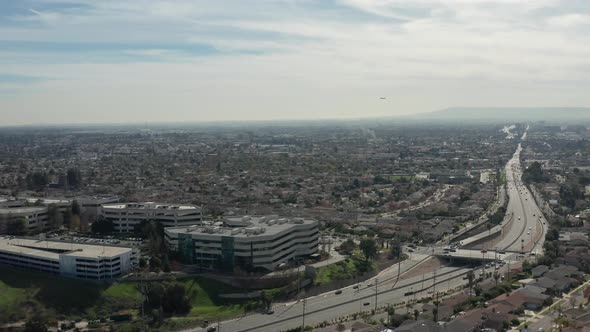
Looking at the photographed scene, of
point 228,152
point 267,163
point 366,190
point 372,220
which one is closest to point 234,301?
point 372,220

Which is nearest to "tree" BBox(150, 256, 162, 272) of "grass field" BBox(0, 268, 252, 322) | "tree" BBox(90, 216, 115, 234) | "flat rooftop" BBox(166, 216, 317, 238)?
"grass field" BBox(0, 268, 252, 322)

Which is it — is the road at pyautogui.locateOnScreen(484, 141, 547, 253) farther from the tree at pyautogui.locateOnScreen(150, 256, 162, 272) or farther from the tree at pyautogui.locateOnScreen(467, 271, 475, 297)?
the tree at pyautogui.locateOnScreen(150, 256, 162, 272)

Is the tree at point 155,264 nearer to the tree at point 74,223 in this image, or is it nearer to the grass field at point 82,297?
the grass field at point 82,297

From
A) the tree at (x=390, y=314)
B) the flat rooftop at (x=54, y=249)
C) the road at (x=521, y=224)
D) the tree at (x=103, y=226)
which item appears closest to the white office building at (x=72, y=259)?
the flat rooftop at (x=54, y=249)

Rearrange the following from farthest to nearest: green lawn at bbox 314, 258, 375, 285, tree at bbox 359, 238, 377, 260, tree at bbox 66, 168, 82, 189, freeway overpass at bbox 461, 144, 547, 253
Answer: tree at bbox 66, 168, 82, 189
freeway overpass at bbox 461, 144, 547, 253
tree at bbox 359, 238, 377, 260
green lawn at bbox 314, 258, 375, 285

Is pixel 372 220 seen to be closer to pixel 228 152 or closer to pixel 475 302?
pixel 475 302

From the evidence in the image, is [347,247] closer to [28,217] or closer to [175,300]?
[175,300]

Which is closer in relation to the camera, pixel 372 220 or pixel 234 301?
pixel 234 301

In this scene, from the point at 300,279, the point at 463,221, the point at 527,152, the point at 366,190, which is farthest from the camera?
the point at 527,152
